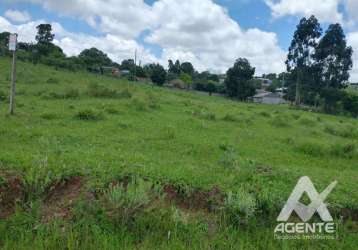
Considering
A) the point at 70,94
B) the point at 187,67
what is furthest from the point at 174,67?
the point at 70,94

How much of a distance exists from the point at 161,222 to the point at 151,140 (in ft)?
13.0

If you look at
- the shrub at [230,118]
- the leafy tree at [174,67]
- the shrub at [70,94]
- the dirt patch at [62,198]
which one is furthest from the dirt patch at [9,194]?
the leafy tree at [174,67]

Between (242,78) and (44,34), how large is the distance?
28873 millimetres

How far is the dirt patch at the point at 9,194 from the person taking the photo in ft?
10.3

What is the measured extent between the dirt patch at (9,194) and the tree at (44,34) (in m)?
45.2

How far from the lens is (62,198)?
11.0 ft

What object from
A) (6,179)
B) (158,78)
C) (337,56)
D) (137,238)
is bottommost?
(137,238)

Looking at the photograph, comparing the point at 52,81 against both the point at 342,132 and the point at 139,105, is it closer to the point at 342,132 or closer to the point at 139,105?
the point at 139,105

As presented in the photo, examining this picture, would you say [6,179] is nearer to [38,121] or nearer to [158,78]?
[38,121]

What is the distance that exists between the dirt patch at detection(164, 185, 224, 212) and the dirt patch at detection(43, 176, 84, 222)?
1.04m

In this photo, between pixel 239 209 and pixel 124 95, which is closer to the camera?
pixel 239 209

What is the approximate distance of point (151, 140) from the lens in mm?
6988

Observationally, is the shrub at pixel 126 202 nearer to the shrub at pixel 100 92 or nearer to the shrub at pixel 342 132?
the shrub at pixel 342 132

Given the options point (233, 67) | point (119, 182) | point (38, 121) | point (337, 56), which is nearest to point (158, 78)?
point (233, 67)
